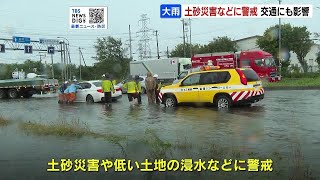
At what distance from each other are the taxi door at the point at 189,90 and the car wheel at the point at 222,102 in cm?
95

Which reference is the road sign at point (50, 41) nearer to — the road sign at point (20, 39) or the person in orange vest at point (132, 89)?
the road sign at point (20, 39)

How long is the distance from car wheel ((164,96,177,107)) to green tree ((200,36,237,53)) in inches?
2367

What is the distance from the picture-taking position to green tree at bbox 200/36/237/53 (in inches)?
3059

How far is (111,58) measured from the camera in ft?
218

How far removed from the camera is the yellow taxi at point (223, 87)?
16.2 metres

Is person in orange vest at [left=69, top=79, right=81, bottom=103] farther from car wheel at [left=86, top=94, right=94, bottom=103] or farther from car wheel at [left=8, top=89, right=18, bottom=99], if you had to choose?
car wheel at [left=8, top=89, right=18, bottom=99]

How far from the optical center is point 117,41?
68312mm

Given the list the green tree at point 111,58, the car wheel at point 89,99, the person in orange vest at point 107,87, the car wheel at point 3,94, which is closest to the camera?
the person in orange vest at point 107,87

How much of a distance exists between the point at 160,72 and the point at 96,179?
38840 mm

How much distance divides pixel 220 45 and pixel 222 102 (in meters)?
62.8

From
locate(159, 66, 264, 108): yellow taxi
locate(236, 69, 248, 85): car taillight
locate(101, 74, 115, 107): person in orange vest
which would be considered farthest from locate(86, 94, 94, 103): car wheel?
locate(236, 69, 248, 85): car taillight

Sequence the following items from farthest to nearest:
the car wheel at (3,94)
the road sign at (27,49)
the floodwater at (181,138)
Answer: the road sign at (27,49) → the car wheel at (3,94) → the floodwater at (181,138)
